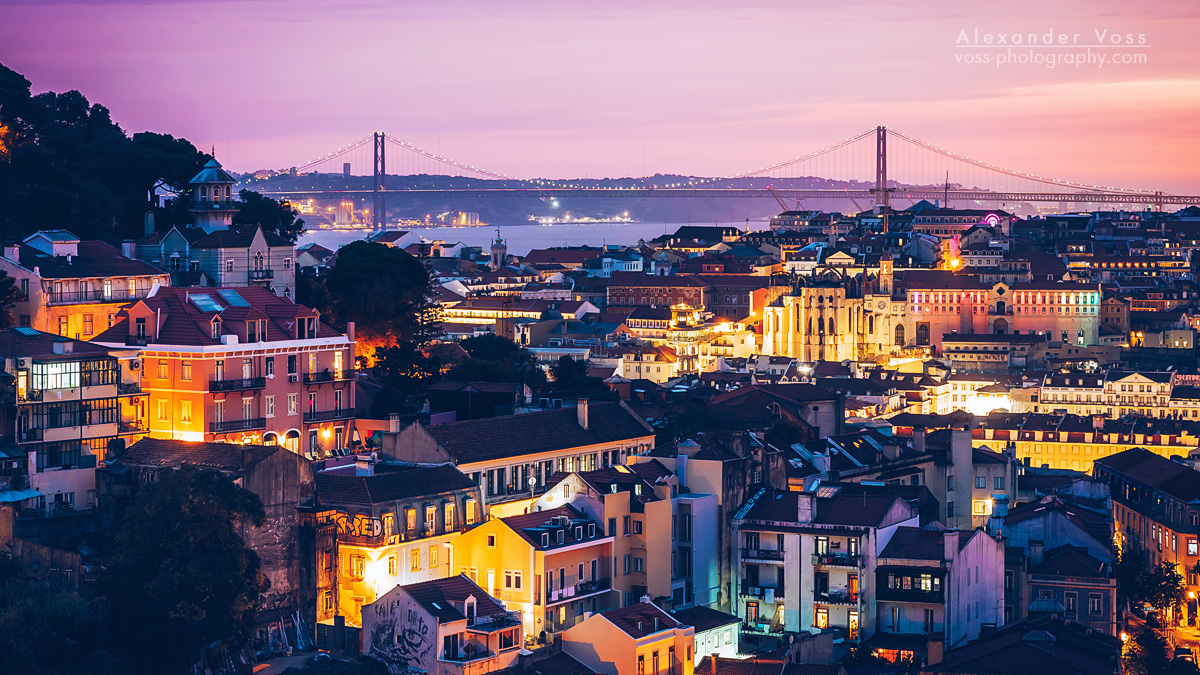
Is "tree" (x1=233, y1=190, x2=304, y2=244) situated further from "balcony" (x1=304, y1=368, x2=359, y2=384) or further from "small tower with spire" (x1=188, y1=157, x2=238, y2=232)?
"balcony" (x1=304, y1=368, x2=359, y2=384)

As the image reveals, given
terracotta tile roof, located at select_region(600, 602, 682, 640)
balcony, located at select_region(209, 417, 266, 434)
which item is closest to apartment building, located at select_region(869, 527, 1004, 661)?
terracotta tile roof, located at select_region(600, 602, 682, 640)

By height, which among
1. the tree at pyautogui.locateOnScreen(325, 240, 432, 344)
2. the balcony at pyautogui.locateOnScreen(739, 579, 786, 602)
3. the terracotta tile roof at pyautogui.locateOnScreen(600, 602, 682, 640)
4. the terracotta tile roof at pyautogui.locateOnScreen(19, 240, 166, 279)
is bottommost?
the balcony at pyautogui.locateOnScreen(739, 579, 786, 602)

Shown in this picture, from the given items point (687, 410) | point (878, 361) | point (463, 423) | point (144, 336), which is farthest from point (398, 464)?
point (878, 361)

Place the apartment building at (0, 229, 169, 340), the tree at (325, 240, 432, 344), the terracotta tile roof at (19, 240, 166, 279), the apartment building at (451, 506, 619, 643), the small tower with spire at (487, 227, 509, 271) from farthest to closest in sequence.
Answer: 1. the small tower with spire at (487, 227, 509, 271)
2. the tree at (325, 240, 432, 344)
3. the terracotta tile roof at (19, 240, 166, 279)
4. the apartment building at (0, 229, 169, 340)
5. the apartment building at (451, 506, 619, 643)

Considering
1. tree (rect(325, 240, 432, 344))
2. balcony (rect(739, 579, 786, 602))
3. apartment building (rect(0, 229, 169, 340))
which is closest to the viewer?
balcony (rect(739, 579, 786, 602))

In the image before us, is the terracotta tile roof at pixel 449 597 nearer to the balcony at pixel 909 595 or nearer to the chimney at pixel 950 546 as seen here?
the balcony at pixel 909 595

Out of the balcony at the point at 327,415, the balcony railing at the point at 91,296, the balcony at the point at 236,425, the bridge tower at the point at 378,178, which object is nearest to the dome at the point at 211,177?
the balcony railing at the point at 91,296
